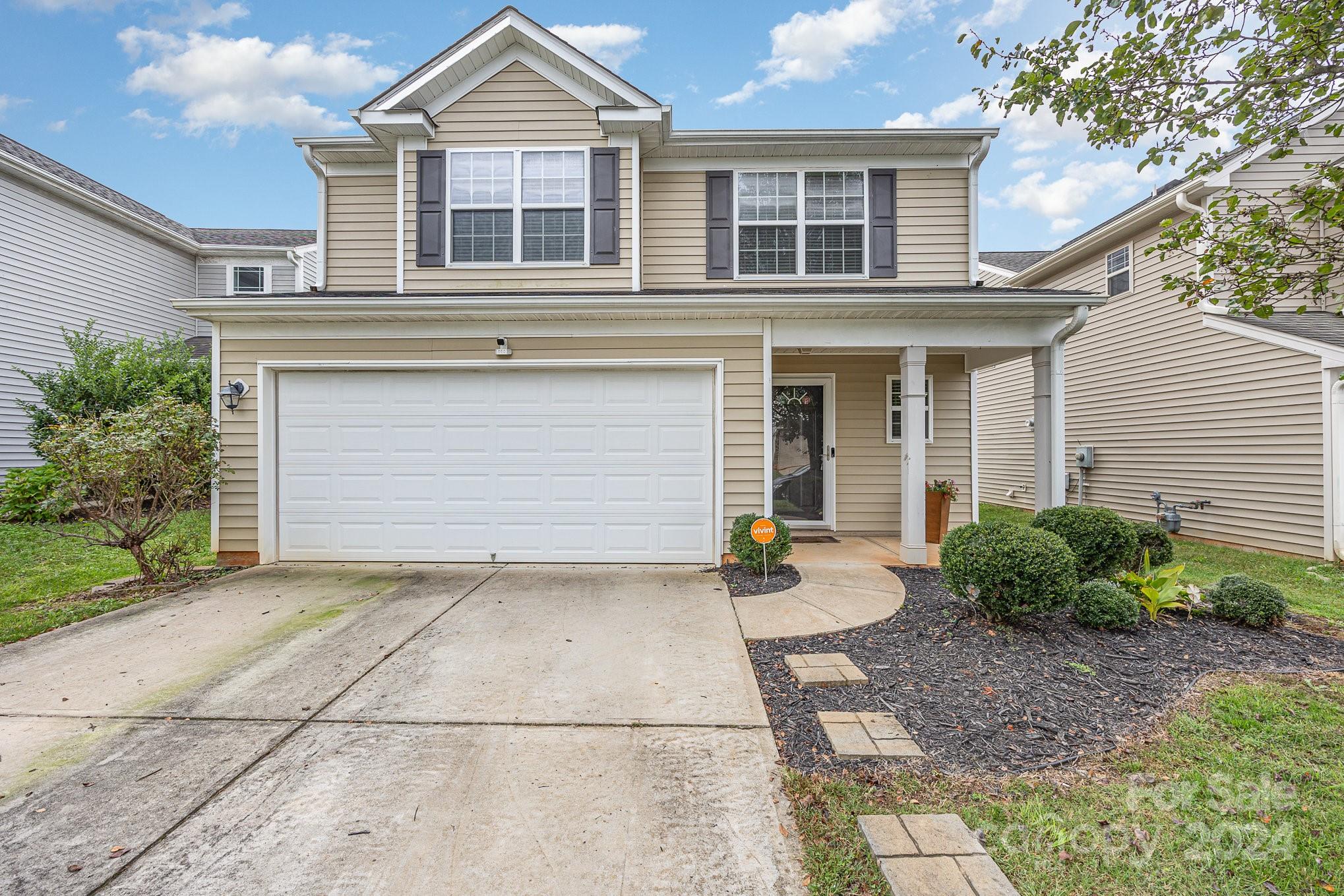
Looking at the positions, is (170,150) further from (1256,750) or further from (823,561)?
(1256,750)

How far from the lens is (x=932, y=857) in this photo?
A: 1879 mm

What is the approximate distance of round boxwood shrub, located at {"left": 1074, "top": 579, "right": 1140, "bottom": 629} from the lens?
3961 millimetres

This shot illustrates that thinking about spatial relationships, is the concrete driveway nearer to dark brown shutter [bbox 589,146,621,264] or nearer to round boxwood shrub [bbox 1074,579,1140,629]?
round boxwood shrub [bbox 1074,579,1140,629]

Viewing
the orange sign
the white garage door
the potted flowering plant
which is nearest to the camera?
the orange sign

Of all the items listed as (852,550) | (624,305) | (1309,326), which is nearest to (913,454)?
(852,550)

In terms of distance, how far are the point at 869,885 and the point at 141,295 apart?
17.9m

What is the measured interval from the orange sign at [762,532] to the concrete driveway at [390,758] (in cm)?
103

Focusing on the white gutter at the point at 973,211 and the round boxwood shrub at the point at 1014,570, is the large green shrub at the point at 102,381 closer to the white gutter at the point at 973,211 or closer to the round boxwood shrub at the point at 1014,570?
the round boxwood shrub at the point at 1014,570

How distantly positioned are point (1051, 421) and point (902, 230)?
3325mm

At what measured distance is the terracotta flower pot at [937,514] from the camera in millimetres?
7418

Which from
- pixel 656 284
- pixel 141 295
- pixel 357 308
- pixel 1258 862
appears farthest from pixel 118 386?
pixel 1258 862

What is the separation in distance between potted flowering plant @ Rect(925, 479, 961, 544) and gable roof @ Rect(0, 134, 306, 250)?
16255 mm

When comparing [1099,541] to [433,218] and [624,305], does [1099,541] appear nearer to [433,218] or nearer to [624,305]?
[624,305]

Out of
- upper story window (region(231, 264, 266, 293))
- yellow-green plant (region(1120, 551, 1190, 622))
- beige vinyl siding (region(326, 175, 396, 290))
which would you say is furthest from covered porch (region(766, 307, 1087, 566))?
upper story window (region(231, 264, 266, 293))
